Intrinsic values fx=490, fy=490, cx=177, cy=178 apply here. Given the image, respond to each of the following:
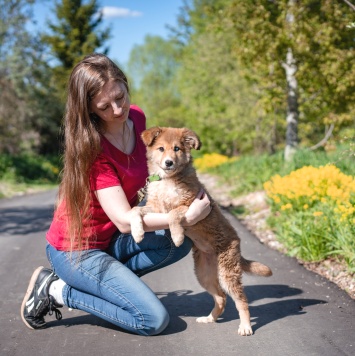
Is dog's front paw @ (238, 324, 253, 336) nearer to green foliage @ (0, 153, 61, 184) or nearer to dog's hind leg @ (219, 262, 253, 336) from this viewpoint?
dog's hind leg @ (219, 262, 253, 336)

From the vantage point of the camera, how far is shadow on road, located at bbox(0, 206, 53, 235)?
809 cm

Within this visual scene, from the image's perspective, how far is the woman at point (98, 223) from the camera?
3.49 meters

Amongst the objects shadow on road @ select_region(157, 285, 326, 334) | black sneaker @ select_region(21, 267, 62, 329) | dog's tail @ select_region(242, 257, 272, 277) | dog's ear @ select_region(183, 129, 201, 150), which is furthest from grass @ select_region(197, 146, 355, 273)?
black sneaker @ select_region(21, 267, 62, 329)

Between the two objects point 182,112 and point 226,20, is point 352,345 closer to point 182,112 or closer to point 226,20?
point 226,20

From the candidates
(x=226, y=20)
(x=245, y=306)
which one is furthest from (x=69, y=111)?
(x=226, y=20)

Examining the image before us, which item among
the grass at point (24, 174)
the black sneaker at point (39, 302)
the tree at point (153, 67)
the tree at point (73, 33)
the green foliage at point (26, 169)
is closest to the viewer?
the black sneaker at point (39, 302)

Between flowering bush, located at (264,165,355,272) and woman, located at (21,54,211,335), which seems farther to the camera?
flowering bush, located at (264,165,355,272)

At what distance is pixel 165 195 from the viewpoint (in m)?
3.84

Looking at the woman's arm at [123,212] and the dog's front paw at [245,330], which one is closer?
the dog's front paw at [245,330]

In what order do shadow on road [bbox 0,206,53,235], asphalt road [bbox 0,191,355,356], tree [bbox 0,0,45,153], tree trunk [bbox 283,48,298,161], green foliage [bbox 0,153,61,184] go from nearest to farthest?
asphalt road [bbox 0,191,355,356] < shadow on road [bbox 0,206,53,235] < tree trunk [bbox 283,48,298,161] < green foliage [bbox 0,153,61,184] < tree [bbox 0,0,45,153]

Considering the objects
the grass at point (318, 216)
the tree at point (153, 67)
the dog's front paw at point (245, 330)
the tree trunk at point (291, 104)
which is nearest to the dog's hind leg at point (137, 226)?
the dog's front paw at point (245, 330)

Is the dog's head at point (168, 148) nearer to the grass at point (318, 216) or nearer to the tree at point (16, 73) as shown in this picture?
the grass at point (318, 216)

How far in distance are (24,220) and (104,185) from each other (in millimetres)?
6121

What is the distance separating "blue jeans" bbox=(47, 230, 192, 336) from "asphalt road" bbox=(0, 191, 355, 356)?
0.51 feet
